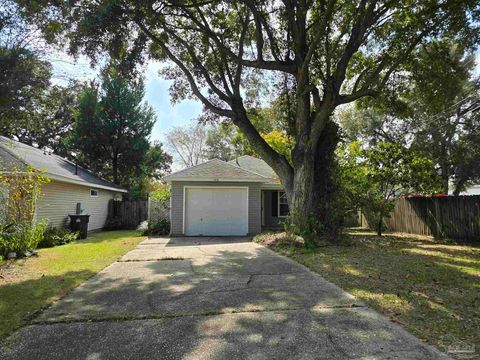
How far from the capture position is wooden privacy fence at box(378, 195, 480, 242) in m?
12.0

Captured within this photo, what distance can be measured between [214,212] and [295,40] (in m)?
7.57

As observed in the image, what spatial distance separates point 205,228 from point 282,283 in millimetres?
8746

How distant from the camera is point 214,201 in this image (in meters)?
14.5

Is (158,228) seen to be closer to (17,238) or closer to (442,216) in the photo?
(17,238)

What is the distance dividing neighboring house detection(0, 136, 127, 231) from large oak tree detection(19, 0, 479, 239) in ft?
15.1

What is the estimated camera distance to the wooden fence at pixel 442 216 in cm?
1196

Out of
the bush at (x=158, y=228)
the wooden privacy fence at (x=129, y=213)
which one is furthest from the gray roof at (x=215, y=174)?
the wooden privacy fence at (x=129, y=213)

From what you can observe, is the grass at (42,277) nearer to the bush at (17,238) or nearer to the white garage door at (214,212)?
the bush at (17,238)

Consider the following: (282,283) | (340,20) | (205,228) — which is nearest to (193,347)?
(282,283)

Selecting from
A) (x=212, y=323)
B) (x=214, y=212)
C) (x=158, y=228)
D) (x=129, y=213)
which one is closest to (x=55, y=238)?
(x=158, y=228)

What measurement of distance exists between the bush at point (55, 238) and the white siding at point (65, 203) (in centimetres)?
54

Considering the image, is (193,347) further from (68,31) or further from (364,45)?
(364,45)

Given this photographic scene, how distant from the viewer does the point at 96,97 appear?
78.8ft

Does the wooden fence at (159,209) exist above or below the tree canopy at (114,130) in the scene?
below
